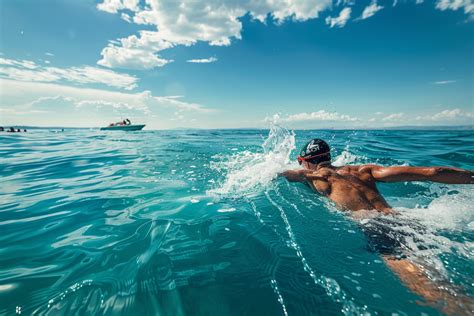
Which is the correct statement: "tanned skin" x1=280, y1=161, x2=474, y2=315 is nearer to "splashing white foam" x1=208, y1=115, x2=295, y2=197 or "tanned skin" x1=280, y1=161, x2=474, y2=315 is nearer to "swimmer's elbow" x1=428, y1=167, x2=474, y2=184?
"swimmer's elbow" x1=428, y1=167, x2=474, y2=184

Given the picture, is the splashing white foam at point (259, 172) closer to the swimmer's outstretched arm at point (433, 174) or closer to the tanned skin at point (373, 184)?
the tanned skin at point (373, 184)

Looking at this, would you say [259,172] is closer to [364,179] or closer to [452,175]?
[364,179]

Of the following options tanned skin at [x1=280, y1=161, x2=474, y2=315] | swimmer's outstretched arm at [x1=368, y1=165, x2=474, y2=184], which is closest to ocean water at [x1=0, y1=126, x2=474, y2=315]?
tanned skin at [x1=280, y1=161, x2=474, y2=315]

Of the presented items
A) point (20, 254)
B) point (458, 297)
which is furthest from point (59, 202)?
point (458, 297)

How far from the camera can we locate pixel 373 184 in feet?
16.1

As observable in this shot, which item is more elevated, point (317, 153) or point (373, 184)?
point (317, 153)

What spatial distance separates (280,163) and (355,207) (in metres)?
3.69

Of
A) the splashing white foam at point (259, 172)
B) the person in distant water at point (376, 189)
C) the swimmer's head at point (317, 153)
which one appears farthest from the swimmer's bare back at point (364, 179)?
the splashing white foam at point (259, 172)

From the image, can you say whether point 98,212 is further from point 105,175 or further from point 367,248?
point 367,248

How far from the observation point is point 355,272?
293 centimetres

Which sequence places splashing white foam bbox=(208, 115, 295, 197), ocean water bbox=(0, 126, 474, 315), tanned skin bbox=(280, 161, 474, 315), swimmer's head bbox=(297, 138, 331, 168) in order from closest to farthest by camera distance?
ocean water bbox=(0, 126, 474, 315) < tanned skin bbox=(280, 161, 474, 315) < swimmer's head bbox=(297, 138, 331, 168) < splashing white foam bbox=(208, 115, 295, 197)

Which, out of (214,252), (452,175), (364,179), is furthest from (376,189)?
(214,252)

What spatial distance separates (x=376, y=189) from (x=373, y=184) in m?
0.12

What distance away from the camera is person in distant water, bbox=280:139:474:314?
2.63 meters
